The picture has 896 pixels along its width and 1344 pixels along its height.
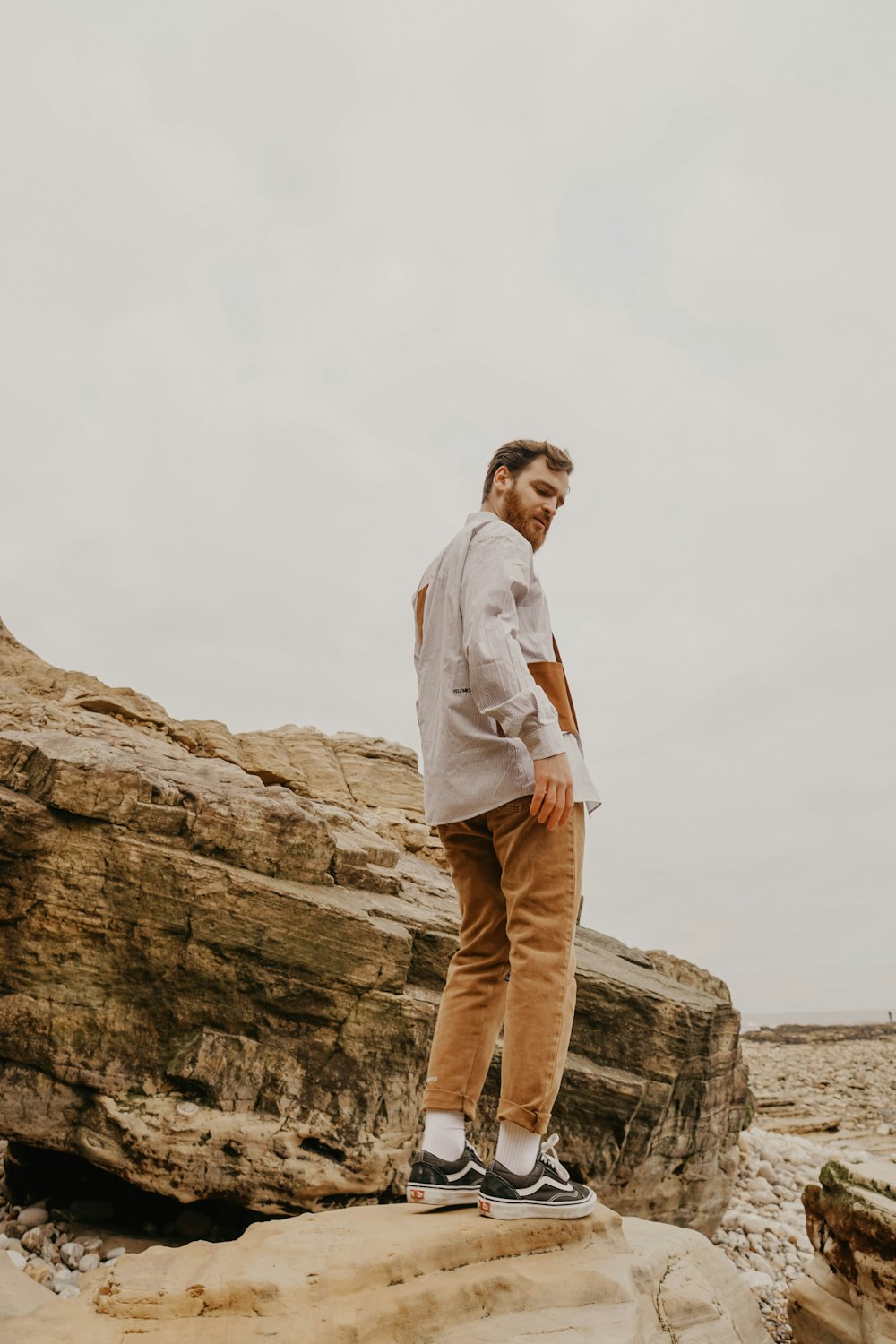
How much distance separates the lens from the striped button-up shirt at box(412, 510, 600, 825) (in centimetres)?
394

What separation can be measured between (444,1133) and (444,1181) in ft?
0.68

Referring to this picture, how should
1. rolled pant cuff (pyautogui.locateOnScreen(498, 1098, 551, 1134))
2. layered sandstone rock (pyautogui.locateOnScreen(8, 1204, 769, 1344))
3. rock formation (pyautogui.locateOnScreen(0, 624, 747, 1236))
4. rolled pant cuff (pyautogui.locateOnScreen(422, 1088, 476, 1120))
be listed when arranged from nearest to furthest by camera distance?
layered sandstone rock (pyautogui.locateOnScreen(8, 1204, 769, 1344)) → rolled pant cuff (pyautogui.locateOnScreen(498, 1098, 551, 1134)) → rolled pant cuff (pyautogui.locateOnScreen(422, 1088, 476, 1120)) → rock formation (pyautogui.locateOnScreen(0, 624, 747, 1236))

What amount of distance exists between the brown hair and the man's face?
0.08 ft

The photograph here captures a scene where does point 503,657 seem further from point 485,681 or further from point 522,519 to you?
point 522,519

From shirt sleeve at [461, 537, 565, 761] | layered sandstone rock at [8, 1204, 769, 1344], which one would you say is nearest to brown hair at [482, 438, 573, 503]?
shirt sleeve at [461, 537, 565, 761]

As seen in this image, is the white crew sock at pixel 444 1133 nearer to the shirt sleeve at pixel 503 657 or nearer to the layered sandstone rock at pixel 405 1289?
the layered sandstone rock at pixel 405 1289

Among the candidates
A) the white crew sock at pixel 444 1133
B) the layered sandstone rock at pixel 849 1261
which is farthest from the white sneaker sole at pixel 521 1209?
the layered sandstone rock at pixel 849 1261

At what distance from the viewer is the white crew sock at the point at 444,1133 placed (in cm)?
400

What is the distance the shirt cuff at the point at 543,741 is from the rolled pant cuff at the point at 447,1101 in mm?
1608

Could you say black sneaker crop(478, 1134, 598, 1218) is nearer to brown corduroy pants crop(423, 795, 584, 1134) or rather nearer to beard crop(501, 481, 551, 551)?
brown corduroy pants crop(423, 795, 584, 1134)

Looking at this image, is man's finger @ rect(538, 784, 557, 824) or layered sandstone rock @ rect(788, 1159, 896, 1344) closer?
man's finger @ rect(538, 784, 557, 824)

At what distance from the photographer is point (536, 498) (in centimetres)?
480

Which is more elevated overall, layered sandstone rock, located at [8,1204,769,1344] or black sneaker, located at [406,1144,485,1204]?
black sneaker, located at [406,1144,485,1204]

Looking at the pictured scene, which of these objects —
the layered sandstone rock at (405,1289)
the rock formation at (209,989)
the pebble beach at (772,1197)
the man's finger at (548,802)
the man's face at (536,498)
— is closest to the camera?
the layered sandstone rock at (405,1289)
